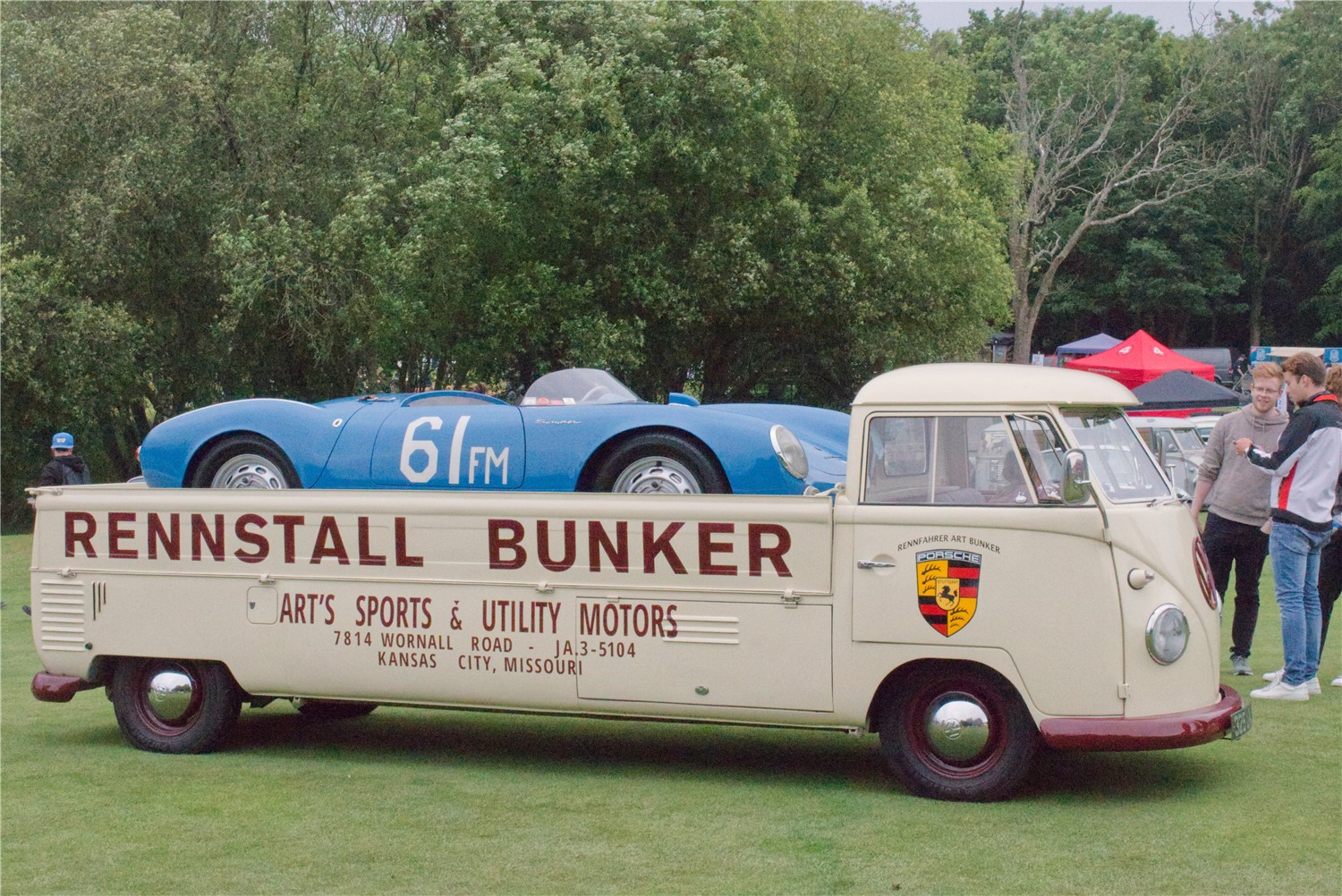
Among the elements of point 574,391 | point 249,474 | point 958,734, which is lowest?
point 958,734

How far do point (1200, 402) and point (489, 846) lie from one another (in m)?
23.1

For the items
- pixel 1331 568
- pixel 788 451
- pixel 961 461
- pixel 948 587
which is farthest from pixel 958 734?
pixel 1331 568

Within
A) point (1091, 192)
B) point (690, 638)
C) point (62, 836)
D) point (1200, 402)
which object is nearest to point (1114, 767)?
point (690, 638)

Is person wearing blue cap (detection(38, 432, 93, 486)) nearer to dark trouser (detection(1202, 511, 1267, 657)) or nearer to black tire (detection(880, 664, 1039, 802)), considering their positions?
black tire (detection(880, 664, 1039, 802))

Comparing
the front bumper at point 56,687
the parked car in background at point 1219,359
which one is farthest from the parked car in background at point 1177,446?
the parked car in background at point 1219,359

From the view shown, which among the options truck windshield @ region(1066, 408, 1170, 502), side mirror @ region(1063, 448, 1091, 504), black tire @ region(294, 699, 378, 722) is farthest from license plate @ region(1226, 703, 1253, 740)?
black tire @ region(294, 699, 378, 722)

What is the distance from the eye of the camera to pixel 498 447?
25.1ft

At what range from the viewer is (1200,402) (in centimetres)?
2594

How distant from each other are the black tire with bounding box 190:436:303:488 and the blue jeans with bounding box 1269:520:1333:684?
5.66 meters

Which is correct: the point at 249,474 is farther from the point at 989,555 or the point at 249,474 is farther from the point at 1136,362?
the point at 1136,362

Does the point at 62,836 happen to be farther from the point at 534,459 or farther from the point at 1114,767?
the point at 1114,767

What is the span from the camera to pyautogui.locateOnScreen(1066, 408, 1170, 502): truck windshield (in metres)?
6.11

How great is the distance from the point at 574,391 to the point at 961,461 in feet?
10.4

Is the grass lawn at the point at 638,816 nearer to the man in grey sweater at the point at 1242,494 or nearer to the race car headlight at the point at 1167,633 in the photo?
the race car headlight at the point at 1167,633
